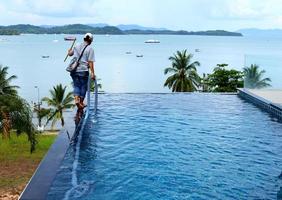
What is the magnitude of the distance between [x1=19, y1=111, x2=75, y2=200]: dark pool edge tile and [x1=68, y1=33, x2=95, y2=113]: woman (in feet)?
3.22

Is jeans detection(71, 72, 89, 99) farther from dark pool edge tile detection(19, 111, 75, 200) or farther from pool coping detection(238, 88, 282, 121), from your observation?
pool coping detection(238, 88, 282, 121)

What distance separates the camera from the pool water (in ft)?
22.6

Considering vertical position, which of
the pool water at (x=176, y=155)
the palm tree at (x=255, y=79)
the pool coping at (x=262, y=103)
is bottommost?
the pool water at (x=176, y=155)

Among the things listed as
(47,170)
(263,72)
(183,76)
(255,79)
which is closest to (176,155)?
(47,170)

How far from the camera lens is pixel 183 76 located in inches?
1870

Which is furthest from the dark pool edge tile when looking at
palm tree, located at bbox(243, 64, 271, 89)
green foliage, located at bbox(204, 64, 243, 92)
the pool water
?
green foliage, located at bbox(204, 64, 243, 92)

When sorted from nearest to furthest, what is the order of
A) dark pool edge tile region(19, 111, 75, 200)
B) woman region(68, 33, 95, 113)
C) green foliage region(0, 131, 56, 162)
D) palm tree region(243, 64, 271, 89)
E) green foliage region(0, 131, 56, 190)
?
dark pool edge tile region(19, 111, 75, 200) < woman region(68, 33, 95, 113) < palm tree region(243, 64, 271, 89) < green foliage region(0, 131, 56, 190) < green foliage region(0, 131, 56, 162)

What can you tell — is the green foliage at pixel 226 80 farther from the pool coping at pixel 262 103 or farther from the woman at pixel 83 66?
the woman at pixel 83 66

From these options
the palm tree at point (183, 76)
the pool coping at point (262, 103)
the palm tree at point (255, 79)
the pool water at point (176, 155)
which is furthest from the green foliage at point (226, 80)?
the pool water at point (176, 155)

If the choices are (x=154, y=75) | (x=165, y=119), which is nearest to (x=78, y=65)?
(x=165, y=119)

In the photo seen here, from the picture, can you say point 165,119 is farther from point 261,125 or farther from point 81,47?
point 81,47

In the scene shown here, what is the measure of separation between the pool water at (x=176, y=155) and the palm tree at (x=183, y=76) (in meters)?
31.8

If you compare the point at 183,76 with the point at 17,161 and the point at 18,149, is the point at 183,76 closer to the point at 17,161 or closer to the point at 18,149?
the point at 18,149

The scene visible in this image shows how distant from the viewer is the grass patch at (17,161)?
21906mm
